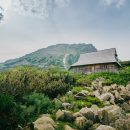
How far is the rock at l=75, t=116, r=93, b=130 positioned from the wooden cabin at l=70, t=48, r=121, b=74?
1540 inches

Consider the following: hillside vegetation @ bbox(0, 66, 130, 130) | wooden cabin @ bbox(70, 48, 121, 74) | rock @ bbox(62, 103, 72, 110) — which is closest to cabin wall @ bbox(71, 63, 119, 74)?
wooden cabin @ bbox(70, 48, 121, 74)

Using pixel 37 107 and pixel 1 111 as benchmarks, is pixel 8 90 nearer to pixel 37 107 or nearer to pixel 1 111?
pixel 37 107

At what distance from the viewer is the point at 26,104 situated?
13.2 m

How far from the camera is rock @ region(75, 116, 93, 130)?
11742 mm

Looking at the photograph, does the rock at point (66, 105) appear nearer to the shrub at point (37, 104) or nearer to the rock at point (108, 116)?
the shrub at point (37, 104)

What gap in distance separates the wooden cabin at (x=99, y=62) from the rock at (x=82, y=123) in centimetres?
3910

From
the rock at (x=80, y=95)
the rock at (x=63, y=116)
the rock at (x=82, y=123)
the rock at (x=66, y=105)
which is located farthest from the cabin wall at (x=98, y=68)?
the rock at (x=82, y=123)

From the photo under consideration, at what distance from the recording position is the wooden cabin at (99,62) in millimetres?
51781

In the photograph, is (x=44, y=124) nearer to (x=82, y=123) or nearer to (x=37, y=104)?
(x=82, y=123)

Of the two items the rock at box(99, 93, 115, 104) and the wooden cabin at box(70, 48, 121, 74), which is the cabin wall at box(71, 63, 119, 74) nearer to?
the wooden cabin at box(70, 48, 121, 74)

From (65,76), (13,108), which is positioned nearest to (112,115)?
(13,108)

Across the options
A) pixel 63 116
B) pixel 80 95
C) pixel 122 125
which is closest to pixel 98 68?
pixel 80 95

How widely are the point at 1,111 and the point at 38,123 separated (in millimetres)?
1730

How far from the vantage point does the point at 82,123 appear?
11836 millimetres
